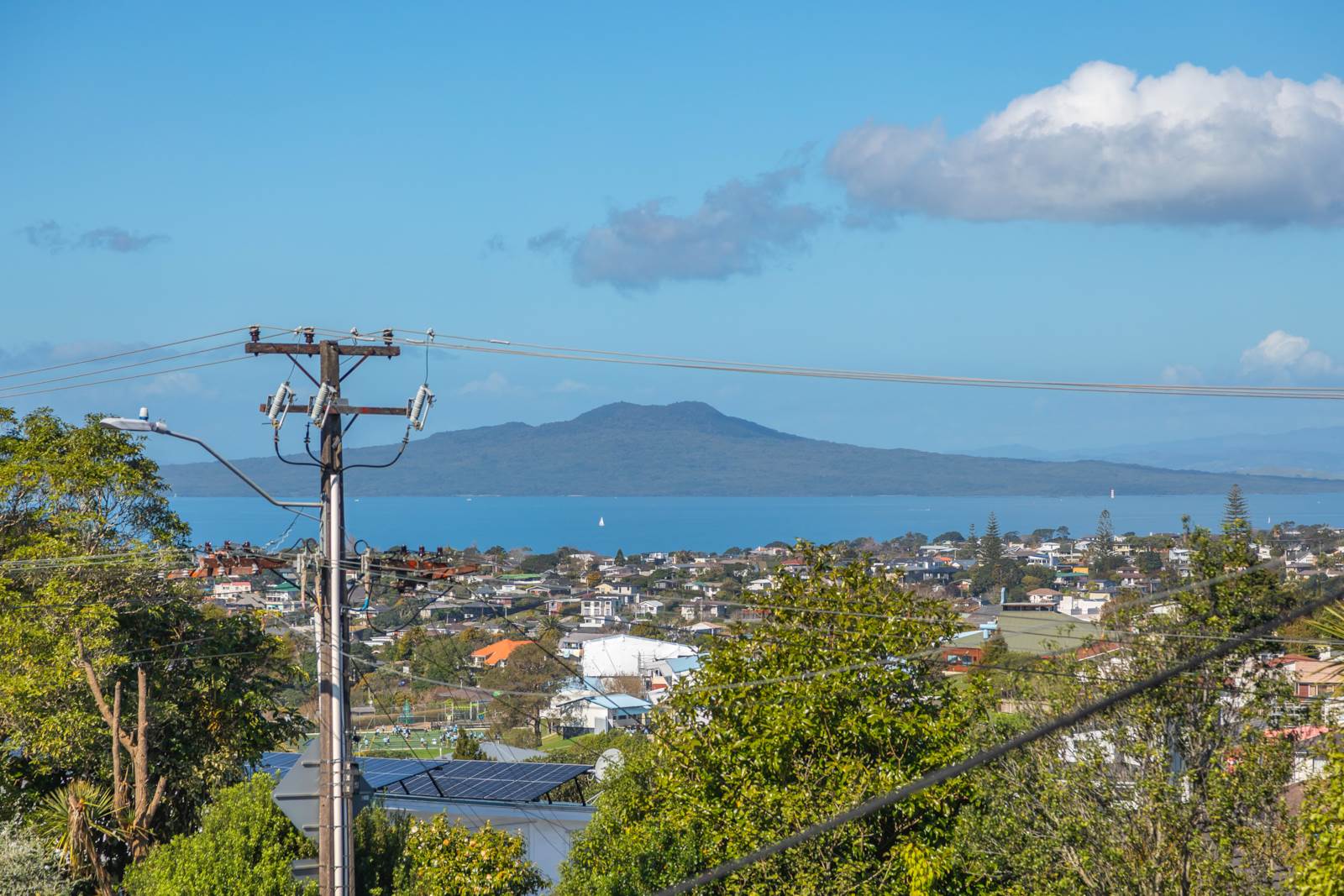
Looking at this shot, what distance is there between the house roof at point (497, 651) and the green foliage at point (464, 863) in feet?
190

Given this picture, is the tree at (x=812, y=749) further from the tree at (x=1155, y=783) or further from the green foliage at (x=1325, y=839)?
the green foliage at (x=1325, y=839)

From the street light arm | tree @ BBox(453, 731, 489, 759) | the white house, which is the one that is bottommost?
the white house

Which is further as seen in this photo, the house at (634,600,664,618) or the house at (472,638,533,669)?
the house at (634,600,664,618)

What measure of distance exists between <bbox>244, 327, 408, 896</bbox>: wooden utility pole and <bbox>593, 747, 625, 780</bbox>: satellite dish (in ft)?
51.6

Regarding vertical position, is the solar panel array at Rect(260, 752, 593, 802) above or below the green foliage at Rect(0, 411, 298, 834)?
below

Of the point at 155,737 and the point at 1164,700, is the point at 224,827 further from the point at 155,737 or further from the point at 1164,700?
the point at 1164,700

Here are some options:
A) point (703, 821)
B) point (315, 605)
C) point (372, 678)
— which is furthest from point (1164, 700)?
point (372, 678)

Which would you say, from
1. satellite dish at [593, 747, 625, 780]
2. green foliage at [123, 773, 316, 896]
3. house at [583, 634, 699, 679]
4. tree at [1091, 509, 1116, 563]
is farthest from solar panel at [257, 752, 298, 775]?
tree at [1091, 509, 1116, 563]

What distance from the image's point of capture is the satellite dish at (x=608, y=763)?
31.3 m

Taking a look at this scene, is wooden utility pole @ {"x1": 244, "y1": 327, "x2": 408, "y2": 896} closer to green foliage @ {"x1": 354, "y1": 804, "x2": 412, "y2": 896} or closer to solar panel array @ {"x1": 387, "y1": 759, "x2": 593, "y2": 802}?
green foliage @ {"x1": 354, "y1": 804, "x2": 412, "y2": 896}

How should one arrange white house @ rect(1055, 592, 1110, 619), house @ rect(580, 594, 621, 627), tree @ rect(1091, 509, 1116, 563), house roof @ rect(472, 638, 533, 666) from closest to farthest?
house roof @ rect(472, 638, 533, 666), white house @ rect(1055, 592, 1110, 619), house @ rect(580, 594, 621, 627), tree @ rect(1091, 509, 1116, 563)

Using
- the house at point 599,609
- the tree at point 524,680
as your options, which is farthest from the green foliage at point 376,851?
the house at point 599,609

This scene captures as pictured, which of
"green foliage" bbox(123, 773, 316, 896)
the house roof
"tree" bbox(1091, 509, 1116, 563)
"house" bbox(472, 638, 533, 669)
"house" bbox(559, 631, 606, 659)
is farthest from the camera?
"tree" bbox(1091, 509, 1116, 563)

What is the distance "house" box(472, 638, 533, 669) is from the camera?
7794 cm
